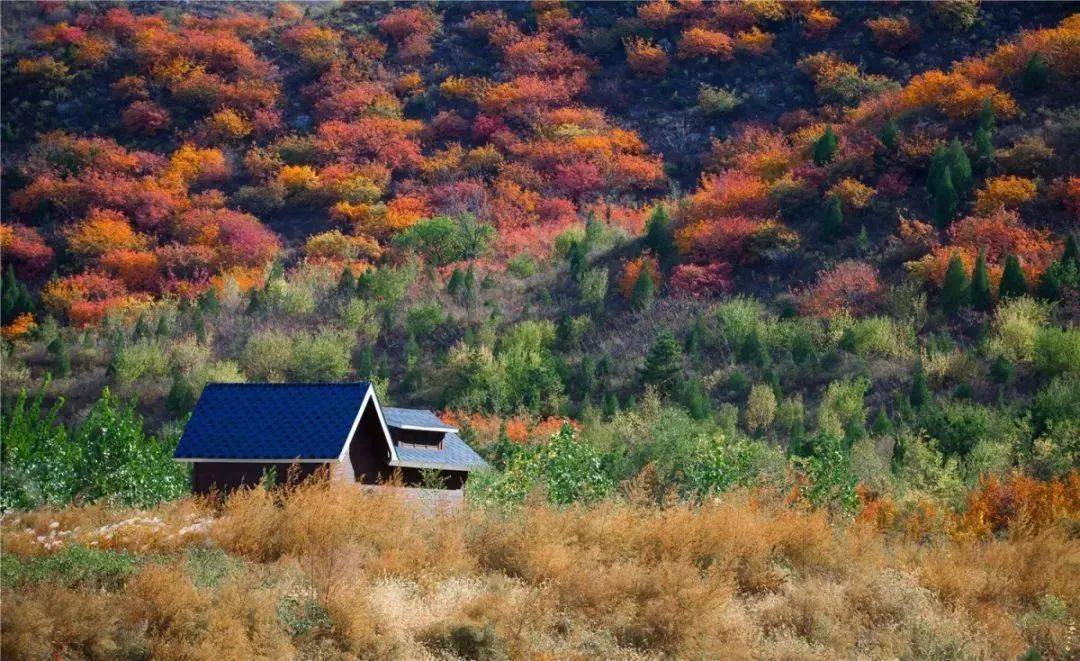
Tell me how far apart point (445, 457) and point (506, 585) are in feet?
42.2

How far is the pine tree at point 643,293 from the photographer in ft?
150

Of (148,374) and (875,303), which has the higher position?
(875,303)

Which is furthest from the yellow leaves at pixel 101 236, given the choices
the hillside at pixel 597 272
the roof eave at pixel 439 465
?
the roof eave at pixel 439 465

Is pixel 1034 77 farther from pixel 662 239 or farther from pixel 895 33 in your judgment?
pixel 662 239

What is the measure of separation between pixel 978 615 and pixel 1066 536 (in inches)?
205

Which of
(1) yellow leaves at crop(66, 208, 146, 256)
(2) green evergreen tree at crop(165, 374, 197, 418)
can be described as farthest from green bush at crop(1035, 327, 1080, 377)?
(1) yellow leaves at crop(66, 208, 146, 256)

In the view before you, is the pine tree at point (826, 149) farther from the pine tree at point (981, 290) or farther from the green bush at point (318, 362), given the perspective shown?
the green bush at point (318, 362)

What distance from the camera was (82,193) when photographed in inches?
2552

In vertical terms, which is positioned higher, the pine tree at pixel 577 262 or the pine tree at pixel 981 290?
the pine tree at pixel 981 290

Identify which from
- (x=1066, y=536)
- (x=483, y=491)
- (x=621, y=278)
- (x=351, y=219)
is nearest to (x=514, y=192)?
(x=351, y=219)

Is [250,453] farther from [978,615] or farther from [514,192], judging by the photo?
[514,192]

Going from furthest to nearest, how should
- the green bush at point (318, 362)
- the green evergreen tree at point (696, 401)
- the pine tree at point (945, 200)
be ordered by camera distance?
the pine tree at point (945, 200), the green bush at point (318, 362), the green evergreen tree at point (696, 401)

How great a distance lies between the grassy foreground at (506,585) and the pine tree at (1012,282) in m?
20.5

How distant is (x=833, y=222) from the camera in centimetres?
4694
